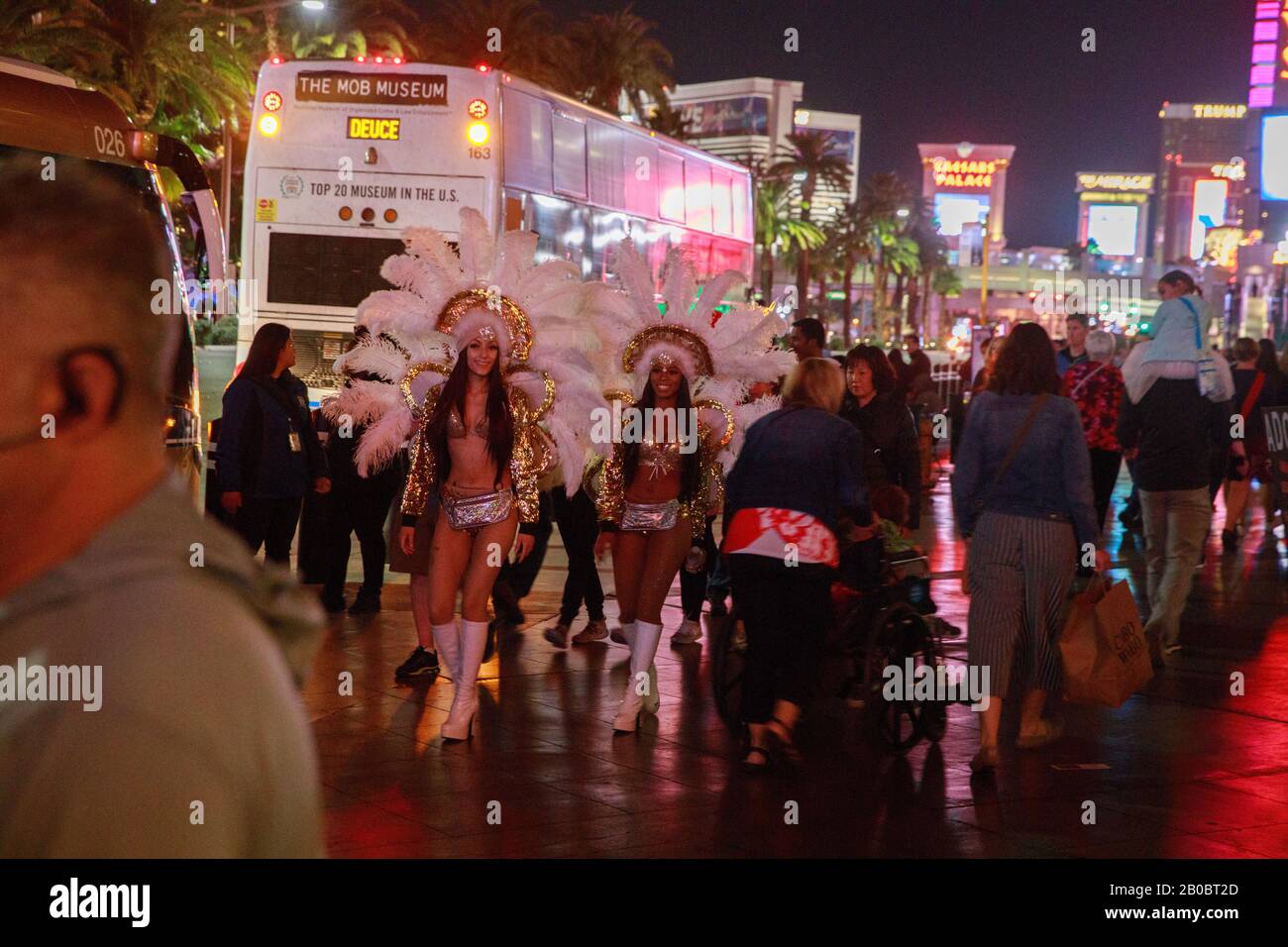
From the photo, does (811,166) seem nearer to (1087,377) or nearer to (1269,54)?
(1269,54)

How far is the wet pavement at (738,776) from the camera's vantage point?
6.02 metres

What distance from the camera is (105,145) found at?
9.78 metres

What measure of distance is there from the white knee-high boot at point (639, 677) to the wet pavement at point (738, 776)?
0.09 meters

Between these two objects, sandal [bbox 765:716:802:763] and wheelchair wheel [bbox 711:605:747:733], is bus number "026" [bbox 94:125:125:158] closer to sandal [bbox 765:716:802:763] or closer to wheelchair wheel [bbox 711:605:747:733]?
wheelchair wheel [bbox 711:605:747:733]

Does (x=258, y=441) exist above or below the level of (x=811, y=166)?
below

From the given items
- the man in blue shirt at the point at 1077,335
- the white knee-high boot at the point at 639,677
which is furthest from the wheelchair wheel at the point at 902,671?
the man in blue shirt at the point at 1077,335

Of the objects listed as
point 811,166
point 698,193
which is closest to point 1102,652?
point 698,193

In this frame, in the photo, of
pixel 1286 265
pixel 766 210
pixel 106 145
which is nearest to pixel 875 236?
pixel 766 210

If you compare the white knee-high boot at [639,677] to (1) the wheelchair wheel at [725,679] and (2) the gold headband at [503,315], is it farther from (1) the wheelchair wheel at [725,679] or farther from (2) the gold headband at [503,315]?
(2) the gold headband at [503,315]

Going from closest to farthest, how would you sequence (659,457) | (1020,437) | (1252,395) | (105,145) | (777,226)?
(1020,437) < (659,457) < (105,145) < (1252,395) < (777,226)

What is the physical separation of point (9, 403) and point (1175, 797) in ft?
20.2

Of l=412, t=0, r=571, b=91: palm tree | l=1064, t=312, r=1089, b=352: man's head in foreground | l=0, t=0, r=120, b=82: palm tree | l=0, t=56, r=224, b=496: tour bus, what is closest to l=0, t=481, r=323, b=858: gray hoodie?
l=0, t=56, r=224, b=496: tour bus

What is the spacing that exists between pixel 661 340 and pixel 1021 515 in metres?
2.03
